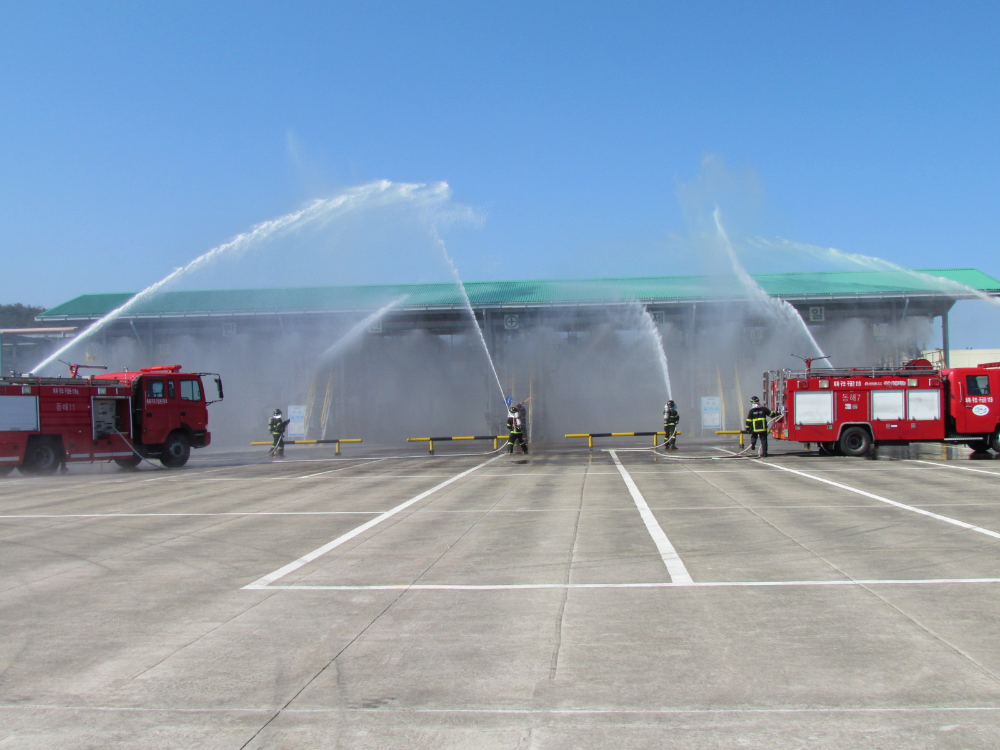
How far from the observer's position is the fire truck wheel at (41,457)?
75.4 feet

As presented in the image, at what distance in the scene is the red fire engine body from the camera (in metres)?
24.1

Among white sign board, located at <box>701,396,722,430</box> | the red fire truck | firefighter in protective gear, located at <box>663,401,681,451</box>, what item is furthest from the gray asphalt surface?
white sign board, located at <box>701,396,722,430</box>

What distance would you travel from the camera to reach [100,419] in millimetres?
24844

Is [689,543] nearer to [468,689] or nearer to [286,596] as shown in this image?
[286,596]

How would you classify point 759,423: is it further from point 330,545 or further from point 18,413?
point 18,413

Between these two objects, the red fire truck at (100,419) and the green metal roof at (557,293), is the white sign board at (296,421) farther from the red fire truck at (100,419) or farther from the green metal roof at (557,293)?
the red fire truck at (100,419)

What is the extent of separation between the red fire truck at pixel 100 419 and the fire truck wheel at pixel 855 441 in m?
21.4

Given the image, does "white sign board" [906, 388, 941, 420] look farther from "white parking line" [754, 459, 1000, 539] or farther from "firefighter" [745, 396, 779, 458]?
"white parking line" [754, 459, 1000, 539]

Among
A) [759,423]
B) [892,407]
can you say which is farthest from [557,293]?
[892,407]

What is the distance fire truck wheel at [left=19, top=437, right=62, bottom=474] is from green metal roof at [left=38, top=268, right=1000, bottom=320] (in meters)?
20.7

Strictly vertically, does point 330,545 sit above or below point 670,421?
below

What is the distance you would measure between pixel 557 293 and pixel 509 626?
40.2 m

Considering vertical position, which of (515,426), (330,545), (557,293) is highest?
(557,293)

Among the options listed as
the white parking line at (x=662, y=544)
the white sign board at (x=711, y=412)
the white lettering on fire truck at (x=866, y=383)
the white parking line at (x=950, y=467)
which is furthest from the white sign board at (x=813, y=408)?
the white sign board at (x=711, y=412)
